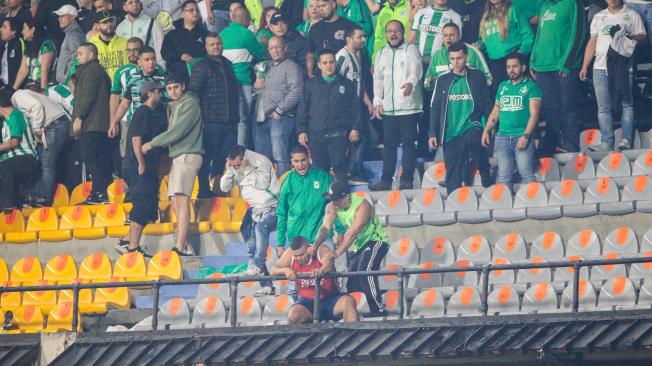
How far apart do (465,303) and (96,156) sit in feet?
21.2

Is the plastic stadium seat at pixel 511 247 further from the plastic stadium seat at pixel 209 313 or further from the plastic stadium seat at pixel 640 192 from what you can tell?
the plastic stadium seat at pixel 209 313

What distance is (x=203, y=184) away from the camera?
20.9m

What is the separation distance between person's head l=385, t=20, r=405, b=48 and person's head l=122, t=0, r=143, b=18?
382cm

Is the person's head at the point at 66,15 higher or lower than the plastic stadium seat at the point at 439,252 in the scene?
higher

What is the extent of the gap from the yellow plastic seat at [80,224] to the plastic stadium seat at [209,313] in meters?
3.19

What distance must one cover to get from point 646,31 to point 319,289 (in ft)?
18.3

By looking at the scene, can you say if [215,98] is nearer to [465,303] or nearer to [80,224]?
[80,224]

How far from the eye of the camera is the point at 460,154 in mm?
19188

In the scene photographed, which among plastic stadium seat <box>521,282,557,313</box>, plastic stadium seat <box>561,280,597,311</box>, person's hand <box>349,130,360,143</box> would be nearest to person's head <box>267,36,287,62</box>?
person's hand <box>349,130,360,143</box>

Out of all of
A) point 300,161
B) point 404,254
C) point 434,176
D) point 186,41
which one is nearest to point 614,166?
point 434,176

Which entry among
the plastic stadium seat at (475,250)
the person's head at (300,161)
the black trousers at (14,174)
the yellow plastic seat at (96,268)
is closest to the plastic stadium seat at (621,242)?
the plastic stadium seat at (475,250)

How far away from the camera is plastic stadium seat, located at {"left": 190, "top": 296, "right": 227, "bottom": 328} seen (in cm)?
1802

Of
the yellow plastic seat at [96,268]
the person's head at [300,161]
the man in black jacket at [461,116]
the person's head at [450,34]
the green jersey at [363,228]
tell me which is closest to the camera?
the green jersey at [363,228]

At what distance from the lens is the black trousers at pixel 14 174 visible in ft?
71.5
